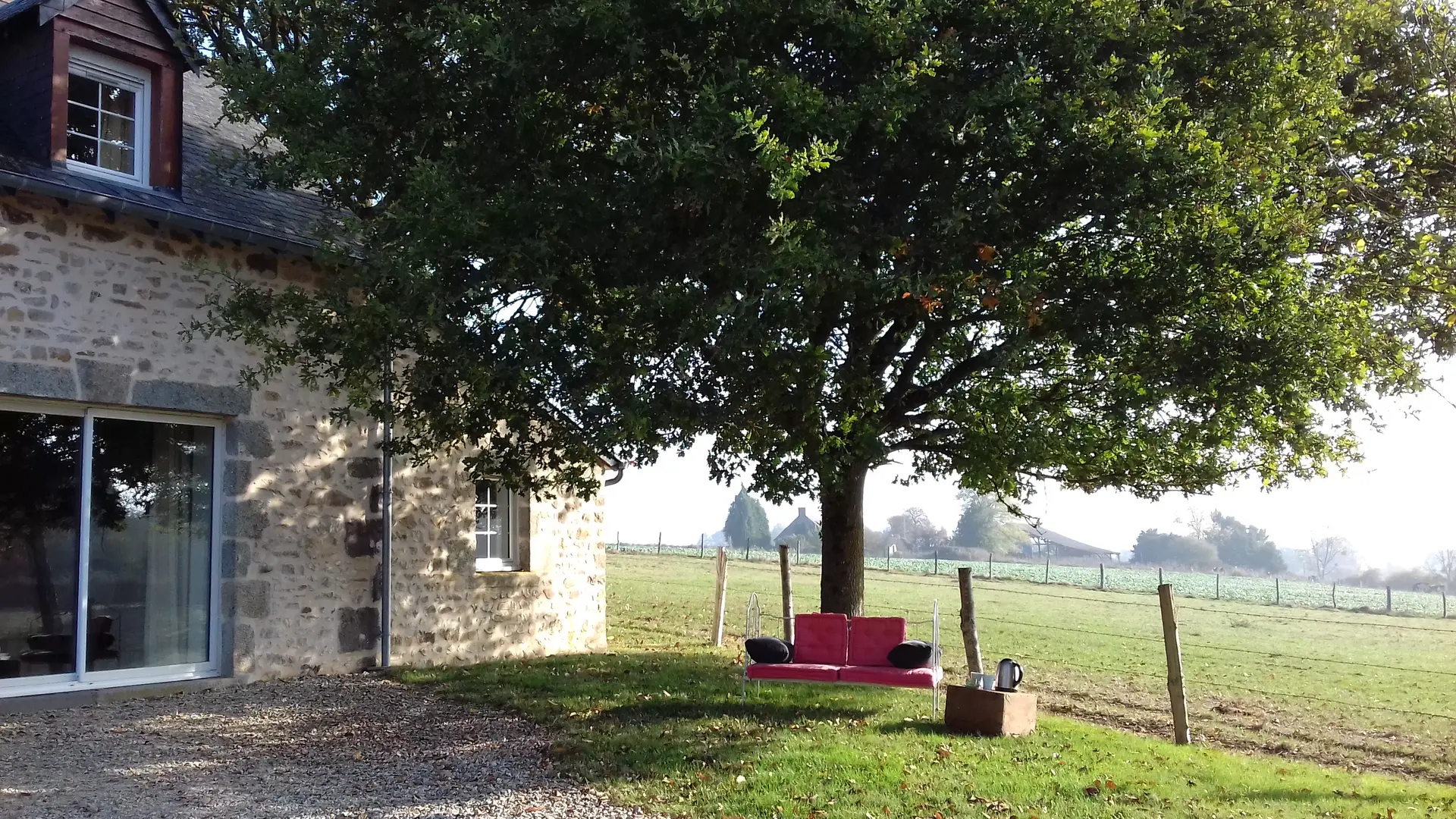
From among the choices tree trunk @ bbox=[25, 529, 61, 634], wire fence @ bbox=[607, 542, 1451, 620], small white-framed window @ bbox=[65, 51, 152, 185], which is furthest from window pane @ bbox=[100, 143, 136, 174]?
wire fence @ bbox=[607, 542, 1451, 620]

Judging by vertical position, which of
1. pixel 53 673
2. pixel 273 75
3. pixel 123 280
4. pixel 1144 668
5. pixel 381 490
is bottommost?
pixel 1144 668

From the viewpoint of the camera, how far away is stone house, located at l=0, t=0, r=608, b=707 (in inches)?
333

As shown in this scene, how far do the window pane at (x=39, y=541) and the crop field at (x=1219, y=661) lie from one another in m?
8.92

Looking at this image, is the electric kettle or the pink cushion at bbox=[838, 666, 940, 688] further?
the pink cushion at bbox=[838, 666, 940, 688]

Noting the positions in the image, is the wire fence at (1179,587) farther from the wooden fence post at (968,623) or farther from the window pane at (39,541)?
the window pane at (39,541)

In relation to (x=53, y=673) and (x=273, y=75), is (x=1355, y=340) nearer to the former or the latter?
(x=273, y=75)

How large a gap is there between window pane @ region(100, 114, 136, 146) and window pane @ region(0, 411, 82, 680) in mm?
2522

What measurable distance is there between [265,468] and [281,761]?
353 cm

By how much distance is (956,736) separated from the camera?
319 inches

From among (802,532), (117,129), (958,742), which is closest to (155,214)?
(117,129)

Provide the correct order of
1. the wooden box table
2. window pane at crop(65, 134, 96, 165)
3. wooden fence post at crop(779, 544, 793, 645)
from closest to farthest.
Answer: the wooden box table
window pane at crop(65, 134, 96, 165)
wooden fence post at crop(779, 544, 793, 645)

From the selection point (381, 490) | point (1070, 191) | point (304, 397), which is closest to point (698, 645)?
point (381, 490)

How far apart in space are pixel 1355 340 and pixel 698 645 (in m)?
9.26

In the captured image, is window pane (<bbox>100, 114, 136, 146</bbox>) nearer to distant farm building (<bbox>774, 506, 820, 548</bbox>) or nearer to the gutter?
the gutter
